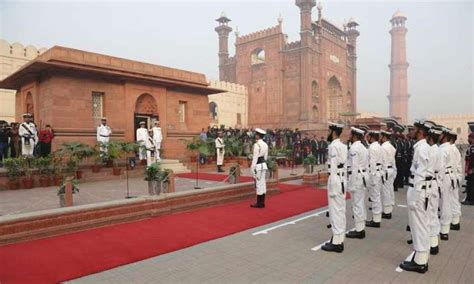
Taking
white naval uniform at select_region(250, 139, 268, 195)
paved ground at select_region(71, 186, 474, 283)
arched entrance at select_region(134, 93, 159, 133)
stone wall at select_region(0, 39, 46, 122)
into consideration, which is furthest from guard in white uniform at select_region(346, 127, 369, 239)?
stone wall at select_region(0, 39, 46, 122)

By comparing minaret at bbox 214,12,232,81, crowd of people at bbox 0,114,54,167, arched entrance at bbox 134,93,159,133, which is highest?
minaret at bbox 214,12,232,81

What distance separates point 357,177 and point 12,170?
971 cm

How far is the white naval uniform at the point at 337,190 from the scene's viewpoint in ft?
16.8

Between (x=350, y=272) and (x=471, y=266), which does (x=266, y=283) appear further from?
(x=471, y=266)

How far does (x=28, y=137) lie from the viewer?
11508 mm

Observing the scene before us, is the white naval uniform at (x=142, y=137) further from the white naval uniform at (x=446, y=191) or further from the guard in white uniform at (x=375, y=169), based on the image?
the white naval uniform at (x=446, y=191)

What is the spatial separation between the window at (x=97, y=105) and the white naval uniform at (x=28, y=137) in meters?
2.59

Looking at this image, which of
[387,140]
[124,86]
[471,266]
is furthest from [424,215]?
[124,86]

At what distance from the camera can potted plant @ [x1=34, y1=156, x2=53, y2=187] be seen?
10516 mm

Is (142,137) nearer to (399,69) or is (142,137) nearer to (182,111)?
(182,111)

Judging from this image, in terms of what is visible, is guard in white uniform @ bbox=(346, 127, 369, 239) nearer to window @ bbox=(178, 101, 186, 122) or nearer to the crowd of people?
the crowd of people

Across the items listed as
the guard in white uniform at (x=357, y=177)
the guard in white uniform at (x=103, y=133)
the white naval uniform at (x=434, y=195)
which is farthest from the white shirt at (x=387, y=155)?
the guard in white uniform at (x=103, y=133)

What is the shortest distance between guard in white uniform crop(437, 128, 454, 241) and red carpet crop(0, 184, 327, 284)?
9.78 ft

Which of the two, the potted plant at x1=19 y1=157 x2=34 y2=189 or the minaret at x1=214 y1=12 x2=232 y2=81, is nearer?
the potted plant at x1=19 y1=157 x2=34 y2=189
